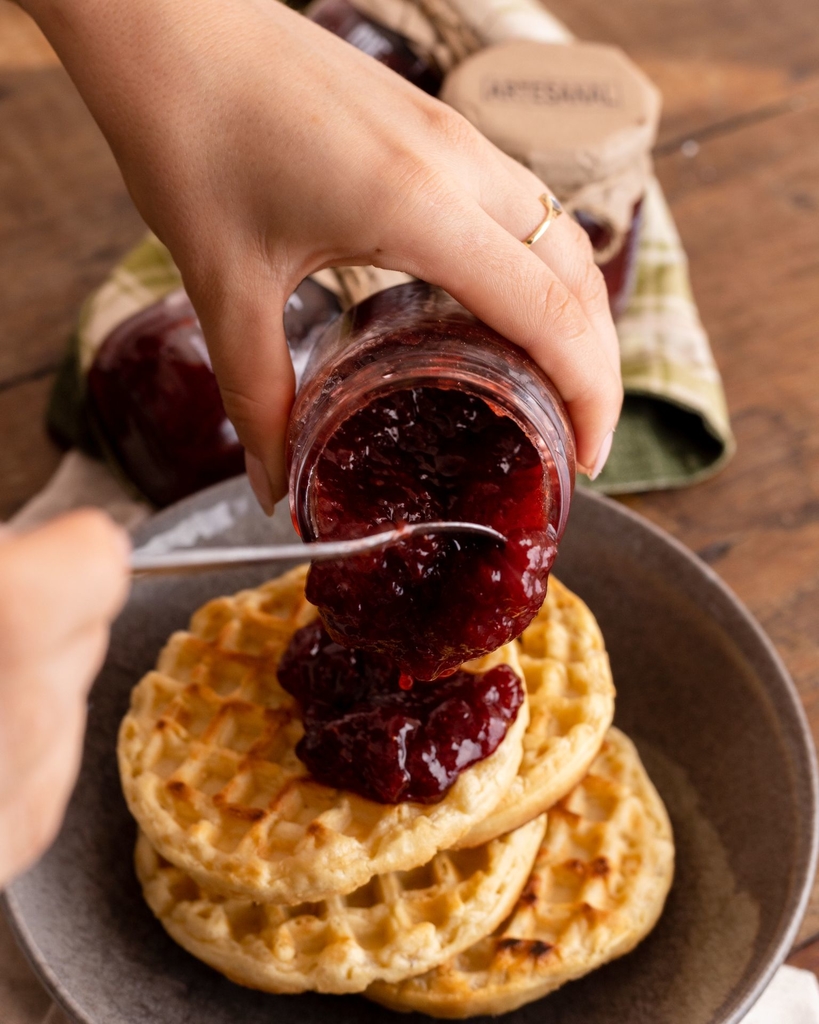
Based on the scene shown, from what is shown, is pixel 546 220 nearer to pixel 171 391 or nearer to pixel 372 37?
pixel 171 391

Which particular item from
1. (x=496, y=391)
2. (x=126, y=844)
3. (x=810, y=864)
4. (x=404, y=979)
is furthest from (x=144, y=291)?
(x=810, y=864)

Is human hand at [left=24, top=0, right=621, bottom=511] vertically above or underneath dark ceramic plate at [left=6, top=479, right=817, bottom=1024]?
above

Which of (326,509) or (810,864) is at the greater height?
(326,509)

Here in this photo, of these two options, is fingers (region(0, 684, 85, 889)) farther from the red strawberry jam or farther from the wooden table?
the wooden table

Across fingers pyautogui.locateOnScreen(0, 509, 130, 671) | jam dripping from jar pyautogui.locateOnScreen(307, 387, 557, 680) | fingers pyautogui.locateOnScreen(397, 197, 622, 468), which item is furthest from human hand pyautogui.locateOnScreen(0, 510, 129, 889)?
fingers pyautogui.locateOnScreen(397, 197, 622, 468)

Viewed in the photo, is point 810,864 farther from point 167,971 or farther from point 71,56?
point 71,56

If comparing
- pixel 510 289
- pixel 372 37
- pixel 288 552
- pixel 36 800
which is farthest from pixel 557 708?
pixel 372 37

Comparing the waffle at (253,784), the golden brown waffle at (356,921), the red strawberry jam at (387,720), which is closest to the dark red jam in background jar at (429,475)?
the red strawberry jam at (387,720)
